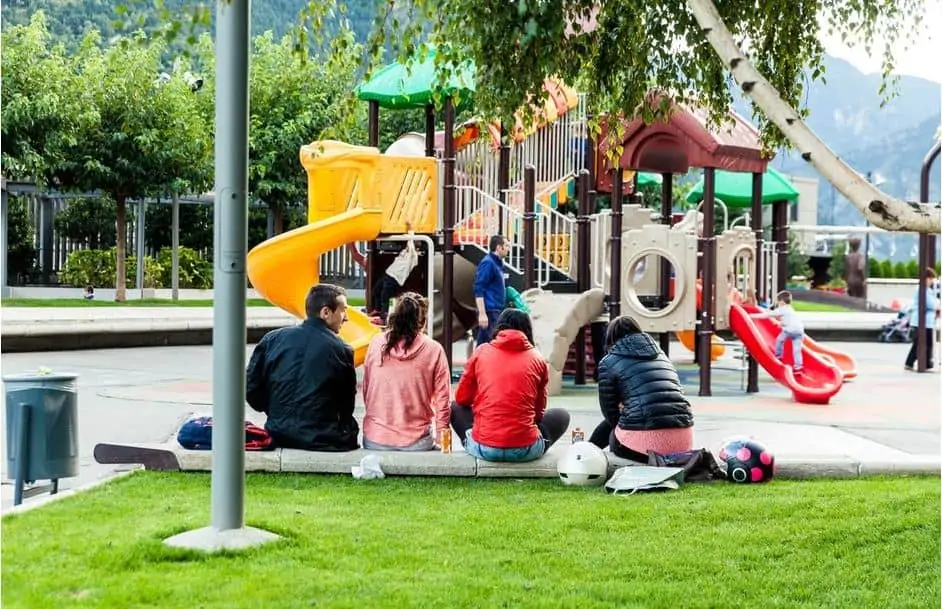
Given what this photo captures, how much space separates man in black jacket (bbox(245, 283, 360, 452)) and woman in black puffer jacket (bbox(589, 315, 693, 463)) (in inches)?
73.7

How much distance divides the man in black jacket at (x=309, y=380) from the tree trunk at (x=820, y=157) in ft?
11.8

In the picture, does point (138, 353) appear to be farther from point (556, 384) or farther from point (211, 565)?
point (211, 565)

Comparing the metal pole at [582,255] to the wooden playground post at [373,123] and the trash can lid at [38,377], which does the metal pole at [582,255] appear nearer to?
the wooden playground post at [373,123]

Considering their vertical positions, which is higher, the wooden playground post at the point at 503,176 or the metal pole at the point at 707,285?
the wooden playground post at the point at 503,176

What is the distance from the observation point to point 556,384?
1619 cm

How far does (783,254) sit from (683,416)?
37.1 feet

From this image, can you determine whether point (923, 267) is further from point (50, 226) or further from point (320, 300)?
point (50, 226)

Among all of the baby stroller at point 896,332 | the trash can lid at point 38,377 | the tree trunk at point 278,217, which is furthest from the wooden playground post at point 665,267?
the tree trunk at point 278,217

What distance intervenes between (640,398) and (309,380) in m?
2.34

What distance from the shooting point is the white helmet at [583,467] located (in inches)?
347

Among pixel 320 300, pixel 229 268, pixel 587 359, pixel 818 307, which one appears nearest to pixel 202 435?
pixel 320 300

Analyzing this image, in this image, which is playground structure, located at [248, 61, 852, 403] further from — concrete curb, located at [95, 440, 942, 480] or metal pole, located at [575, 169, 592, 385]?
concrete curb, located at [95, 440, 942, 480]

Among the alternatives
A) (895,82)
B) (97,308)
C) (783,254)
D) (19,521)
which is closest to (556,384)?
(783,254)

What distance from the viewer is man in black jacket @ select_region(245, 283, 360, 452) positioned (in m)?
8.88
